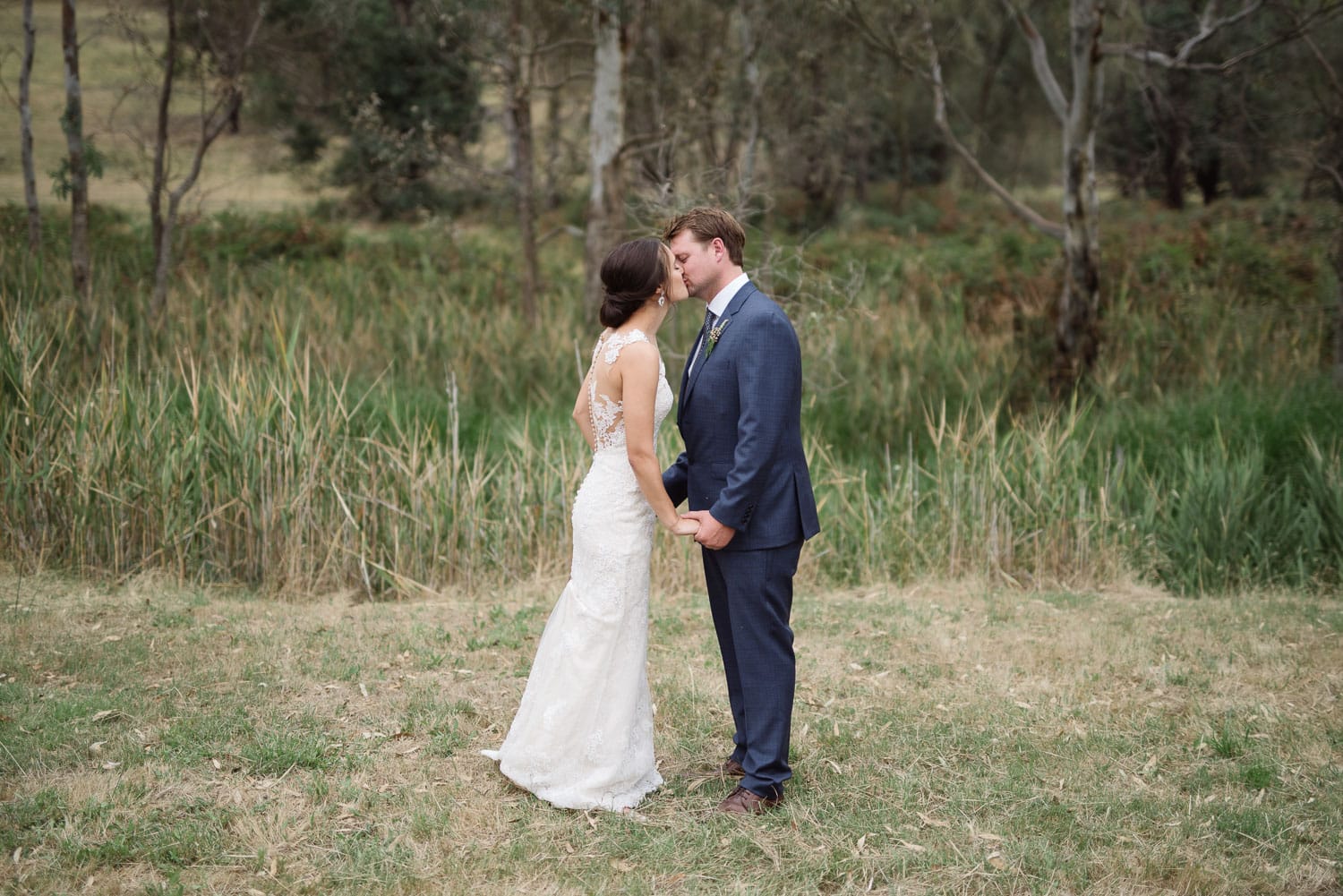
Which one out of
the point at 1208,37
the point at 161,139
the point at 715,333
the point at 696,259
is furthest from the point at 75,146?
the point at 1208,37

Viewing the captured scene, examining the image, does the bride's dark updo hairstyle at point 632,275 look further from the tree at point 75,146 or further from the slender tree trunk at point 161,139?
the slender tree trunk at point 161,139

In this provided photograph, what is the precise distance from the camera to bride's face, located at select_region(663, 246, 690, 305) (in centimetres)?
378

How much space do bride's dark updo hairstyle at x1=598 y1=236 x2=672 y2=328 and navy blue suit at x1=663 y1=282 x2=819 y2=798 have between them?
27cm

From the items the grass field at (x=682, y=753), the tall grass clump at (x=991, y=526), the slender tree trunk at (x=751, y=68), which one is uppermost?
the slender tree trunk at (x=751, y=68)

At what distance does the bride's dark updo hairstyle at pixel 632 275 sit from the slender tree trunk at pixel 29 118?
9.04m

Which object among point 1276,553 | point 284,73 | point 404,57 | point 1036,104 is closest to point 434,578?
point 1276,553

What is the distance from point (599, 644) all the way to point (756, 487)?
809 mm

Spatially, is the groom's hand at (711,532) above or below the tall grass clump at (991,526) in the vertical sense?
above

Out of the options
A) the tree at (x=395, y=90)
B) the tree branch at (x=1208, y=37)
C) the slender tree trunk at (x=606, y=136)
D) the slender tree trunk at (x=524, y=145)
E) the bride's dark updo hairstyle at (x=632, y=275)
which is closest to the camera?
the bride's dark updo hairstyle at (x=632, y=275)

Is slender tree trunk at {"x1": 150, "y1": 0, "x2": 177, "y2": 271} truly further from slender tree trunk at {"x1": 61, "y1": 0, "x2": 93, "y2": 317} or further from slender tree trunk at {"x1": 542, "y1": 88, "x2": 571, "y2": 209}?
slender tree trunk at {"x1": 542, "y1": 88, "x2": 571, "y2": 209}

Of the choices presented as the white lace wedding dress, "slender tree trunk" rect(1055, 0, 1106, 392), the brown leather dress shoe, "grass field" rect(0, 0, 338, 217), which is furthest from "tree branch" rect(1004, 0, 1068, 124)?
"grass field" rect(0, 0, 338, 217)

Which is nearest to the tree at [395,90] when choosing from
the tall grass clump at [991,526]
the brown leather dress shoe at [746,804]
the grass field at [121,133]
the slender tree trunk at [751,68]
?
the grass field at [121,133]

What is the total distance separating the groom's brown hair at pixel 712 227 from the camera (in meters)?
3.76

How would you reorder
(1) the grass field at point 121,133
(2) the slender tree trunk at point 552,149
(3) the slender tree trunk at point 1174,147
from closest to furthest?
(1) the grass field at point 121,133
(2) the slender tree trunk at point 552,149
(3) the slender tree trunk at point 1174,147
